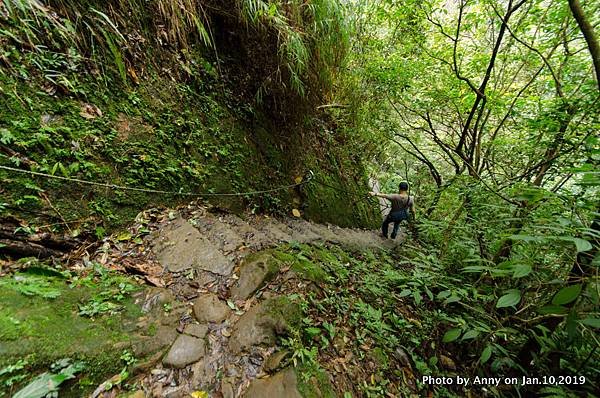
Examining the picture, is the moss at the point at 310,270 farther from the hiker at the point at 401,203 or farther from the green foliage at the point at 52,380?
the hiker at the point at 401,203

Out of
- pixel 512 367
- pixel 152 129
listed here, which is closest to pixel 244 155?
pixel 152 129

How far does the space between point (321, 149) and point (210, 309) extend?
4.05 metres

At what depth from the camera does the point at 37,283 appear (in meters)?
1.42

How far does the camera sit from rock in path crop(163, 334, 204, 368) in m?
1.44

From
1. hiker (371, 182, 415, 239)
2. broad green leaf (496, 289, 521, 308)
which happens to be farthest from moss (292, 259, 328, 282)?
hiker (371, 182, 415, 239)

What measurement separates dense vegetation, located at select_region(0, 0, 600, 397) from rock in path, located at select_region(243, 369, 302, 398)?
15 cm

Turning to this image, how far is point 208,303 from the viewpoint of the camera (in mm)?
1821

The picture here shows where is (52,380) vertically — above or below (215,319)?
above

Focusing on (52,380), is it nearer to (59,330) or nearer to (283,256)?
(59,330)

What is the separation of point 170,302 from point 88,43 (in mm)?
2416

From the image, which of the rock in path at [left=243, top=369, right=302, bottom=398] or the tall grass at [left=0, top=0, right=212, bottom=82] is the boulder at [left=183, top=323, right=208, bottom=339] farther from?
the tall grass at [left=0, top=0, right=212, bottom=82]

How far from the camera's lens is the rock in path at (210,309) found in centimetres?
173

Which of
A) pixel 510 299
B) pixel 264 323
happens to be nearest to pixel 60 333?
pixel 264 323

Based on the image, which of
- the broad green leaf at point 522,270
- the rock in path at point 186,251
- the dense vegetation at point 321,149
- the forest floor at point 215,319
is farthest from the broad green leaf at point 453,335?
the rock in path at point 186,251
